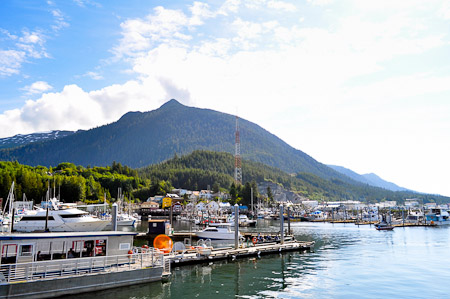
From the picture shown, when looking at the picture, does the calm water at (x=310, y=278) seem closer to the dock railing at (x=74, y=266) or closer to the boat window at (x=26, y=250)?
the dock railing at (x=74, y=266)

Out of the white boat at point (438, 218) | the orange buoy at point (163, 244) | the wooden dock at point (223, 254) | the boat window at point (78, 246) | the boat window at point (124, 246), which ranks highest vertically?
the boat window at point (78, 246)

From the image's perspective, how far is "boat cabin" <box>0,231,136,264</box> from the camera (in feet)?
73.4

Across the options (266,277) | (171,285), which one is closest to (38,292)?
(171,285)

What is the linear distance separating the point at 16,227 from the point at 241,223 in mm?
65777

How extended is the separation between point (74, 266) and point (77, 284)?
56.8 inches

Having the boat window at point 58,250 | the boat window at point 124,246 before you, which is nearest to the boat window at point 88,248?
the boat window at point 58,250

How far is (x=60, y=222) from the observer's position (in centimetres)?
5900

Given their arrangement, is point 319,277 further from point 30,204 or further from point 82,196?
point 82,196

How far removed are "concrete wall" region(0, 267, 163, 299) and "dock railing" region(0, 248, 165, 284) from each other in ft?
1.54

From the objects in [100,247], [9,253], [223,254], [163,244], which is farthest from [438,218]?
[9,253]

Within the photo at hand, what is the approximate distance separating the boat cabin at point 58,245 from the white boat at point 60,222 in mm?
35212

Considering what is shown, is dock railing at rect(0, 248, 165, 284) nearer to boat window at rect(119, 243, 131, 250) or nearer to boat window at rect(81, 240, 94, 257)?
boat window at rect(119, 243, 131, 250)

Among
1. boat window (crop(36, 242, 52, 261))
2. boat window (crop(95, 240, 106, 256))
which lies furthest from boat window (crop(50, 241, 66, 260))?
boat window (crop(95, 240, 106, 256))

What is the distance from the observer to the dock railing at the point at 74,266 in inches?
850
